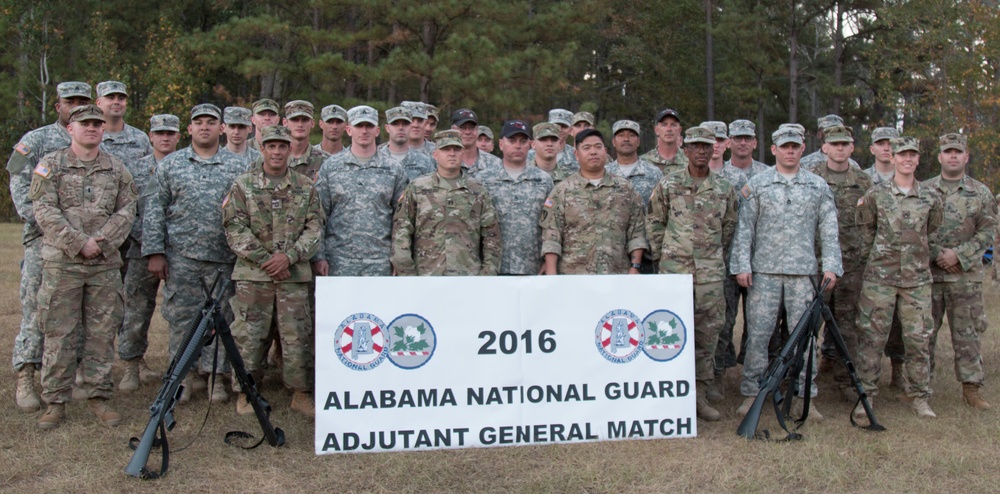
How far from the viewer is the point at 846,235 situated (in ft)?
22.5

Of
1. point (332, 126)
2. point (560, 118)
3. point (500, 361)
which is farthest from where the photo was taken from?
point (560, 118)

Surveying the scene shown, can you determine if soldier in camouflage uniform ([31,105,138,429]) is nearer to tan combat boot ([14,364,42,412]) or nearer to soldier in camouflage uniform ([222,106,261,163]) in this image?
tan combat boot ([14,364,42,412])

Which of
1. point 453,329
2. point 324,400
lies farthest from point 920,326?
point 324,400

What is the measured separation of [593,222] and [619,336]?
1001 millimetres

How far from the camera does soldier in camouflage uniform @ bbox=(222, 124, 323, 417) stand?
5.66 meters

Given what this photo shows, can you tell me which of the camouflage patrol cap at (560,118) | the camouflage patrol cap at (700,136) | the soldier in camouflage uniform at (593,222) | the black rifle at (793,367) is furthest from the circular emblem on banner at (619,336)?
the camouflage patrol cap at (560,118)

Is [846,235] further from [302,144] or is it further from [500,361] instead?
[302,144]

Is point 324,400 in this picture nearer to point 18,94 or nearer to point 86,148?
point 86,148

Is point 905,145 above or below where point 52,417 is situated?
above

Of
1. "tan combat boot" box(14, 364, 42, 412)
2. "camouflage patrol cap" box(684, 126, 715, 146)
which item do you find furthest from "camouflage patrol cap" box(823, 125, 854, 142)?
"tan combat boot" box(14, 364, 42, 412)

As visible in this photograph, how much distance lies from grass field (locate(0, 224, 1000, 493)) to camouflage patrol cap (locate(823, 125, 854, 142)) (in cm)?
218

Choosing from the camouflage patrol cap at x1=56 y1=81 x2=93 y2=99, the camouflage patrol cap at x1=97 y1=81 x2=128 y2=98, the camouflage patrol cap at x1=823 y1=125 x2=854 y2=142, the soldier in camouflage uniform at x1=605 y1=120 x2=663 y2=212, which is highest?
the camouflage patrol cap at x1=97 y1=81 x2=128 y2=98

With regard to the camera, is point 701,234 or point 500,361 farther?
point 701,234

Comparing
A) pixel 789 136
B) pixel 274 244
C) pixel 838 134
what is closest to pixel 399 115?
pixel 274 244
